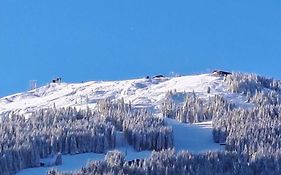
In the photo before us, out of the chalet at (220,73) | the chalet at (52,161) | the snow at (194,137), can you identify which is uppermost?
the chalet at (220,73)

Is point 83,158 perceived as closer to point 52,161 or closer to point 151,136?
point 52,161

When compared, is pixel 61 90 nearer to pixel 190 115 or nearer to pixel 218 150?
pixel 190 115

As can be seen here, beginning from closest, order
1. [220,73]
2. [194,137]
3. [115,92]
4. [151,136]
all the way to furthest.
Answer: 1. [151,136]
2. [194,137]
3. [115,92]
4. [220,73]

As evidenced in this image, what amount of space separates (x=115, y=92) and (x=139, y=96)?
10.1 ft

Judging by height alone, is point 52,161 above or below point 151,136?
below

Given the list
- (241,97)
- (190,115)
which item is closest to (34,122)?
(190,115)

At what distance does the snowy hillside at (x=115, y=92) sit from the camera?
66125 millimetres

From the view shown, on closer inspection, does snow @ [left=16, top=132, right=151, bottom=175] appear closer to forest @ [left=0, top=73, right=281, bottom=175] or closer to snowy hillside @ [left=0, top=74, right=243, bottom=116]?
forest @ [left=0, top=73, right=281, bottom=175]

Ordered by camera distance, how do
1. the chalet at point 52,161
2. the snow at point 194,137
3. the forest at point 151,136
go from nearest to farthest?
1. the forest at point 151,136
2. the chalet at point 52,161
3. the snow at point 194,137

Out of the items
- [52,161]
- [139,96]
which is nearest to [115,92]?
[139,96]

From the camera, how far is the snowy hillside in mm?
66125

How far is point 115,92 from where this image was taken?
69.7 metres

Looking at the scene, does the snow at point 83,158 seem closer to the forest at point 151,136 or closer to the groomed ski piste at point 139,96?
the groomed ski piste at point 139,96

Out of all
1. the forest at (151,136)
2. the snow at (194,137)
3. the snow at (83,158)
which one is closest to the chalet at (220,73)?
the forest at (151,136)
